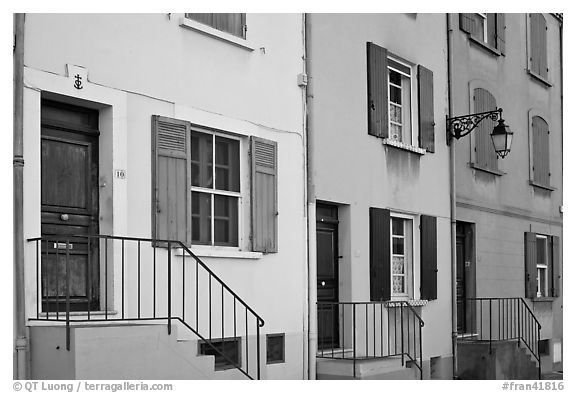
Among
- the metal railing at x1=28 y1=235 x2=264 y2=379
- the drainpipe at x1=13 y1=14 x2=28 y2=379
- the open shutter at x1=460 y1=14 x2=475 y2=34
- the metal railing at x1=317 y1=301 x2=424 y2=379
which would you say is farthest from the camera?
the open shutter at x1=460 y1=14 x2=475 y2=34

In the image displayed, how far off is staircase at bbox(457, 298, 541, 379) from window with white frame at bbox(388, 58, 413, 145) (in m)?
3.29

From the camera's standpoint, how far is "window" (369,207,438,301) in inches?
501

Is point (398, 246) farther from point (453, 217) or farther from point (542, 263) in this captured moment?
point (542, 263)

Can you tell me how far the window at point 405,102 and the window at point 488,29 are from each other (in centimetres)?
206

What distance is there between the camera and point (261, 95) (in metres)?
10.6

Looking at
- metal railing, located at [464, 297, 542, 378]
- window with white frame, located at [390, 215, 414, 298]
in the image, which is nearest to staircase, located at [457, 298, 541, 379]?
metal railing, located at [464, 297, 542, 378]

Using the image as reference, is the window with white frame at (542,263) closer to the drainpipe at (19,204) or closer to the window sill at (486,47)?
the window sill at (486,47)

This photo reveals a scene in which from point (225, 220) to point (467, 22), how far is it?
7.47m

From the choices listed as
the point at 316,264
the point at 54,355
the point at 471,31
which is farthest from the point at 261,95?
the point at 471,31

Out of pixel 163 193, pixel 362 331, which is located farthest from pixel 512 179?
pixel 163 193

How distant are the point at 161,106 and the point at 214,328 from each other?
8.44ft

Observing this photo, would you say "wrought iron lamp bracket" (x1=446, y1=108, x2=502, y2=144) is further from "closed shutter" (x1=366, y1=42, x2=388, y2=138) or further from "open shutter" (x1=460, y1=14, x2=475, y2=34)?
"closed shutter" (x1=366, y1=42, x2=388, y2=138)

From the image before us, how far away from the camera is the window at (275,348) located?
1053 centimetres

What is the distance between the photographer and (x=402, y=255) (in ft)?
44.2
